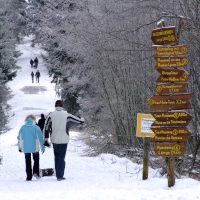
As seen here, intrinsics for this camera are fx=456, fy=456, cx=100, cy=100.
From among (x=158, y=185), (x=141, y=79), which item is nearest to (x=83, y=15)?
(x=141, y=79)

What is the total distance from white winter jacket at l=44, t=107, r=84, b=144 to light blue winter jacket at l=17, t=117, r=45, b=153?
406 mm

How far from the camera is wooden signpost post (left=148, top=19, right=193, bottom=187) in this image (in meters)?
7.17

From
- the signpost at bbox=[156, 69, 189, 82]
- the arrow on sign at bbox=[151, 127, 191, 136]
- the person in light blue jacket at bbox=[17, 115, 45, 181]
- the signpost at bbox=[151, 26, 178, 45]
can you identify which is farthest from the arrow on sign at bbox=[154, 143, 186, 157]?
the person in light blue jacket at bbox=[17, 115, 45, 181]

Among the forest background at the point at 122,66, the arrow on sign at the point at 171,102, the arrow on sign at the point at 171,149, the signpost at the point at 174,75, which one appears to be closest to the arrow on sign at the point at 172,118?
the arrow on sign at the point at 171,102

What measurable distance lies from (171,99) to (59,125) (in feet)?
9.95

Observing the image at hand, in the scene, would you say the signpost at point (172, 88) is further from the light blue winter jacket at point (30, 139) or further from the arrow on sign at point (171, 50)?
the light blue winter jacket at point (30, 139)

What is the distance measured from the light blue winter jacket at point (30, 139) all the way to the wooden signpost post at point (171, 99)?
3.42 metres

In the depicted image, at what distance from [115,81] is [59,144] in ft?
25.5

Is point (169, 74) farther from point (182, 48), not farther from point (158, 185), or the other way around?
point (158, 185)

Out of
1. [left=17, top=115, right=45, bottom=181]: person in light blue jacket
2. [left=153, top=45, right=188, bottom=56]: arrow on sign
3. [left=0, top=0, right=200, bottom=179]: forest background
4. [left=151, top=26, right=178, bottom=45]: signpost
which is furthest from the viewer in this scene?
[left=0, top=0, right=200, bottom=179]: forest background

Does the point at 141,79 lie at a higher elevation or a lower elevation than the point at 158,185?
higher

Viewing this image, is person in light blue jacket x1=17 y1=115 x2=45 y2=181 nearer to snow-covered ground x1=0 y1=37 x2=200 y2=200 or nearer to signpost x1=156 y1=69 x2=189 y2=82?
snow-covered ground x1=0 y1=37 x2=200 y2=200

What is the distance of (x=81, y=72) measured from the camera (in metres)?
21.6

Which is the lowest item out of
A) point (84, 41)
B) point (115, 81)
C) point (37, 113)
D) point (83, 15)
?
point (37, 113)
